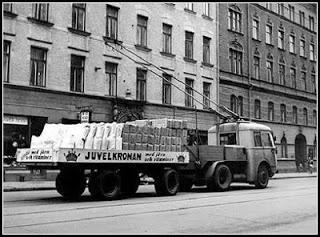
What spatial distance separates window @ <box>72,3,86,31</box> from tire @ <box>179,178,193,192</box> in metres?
11.8

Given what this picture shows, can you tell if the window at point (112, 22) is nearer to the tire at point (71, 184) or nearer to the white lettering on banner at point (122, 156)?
the white lettering on banner at point (122, 156)

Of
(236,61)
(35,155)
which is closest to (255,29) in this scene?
(236,61)

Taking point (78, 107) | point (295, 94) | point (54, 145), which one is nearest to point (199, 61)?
point (78, 107)

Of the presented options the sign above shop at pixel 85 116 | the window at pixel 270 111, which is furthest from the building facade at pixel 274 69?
the sign above shop at pixel 85 116

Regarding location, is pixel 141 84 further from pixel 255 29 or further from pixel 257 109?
pixel 255 29

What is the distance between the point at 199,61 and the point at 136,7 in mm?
6940

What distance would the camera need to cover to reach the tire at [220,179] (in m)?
17.8

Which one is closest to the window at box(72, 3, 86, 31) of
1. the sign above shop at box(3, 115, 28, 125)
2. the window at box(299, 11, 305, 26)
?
the sign above shop at box(3, 115, 28, 125)

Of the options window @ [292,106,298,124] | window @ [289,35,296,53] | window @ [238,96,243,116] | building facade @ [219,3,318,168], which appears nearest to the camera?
building facade @ [219,3,318,168]

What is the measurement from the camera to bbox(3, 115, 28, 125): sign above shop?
2259 centimetres

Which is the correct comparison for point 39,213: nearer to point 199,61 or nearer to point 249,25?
point 199,61

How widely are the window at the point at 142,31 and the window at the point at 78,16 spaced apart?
417 centimetres

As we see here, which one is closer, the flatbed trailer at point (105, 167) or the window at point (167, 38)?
the flatbed trailer at point (105, 167)

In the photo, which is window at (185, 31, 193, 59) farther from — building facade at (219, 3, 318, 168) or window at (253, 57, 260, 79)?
window at (253, 57, 260, 79)
